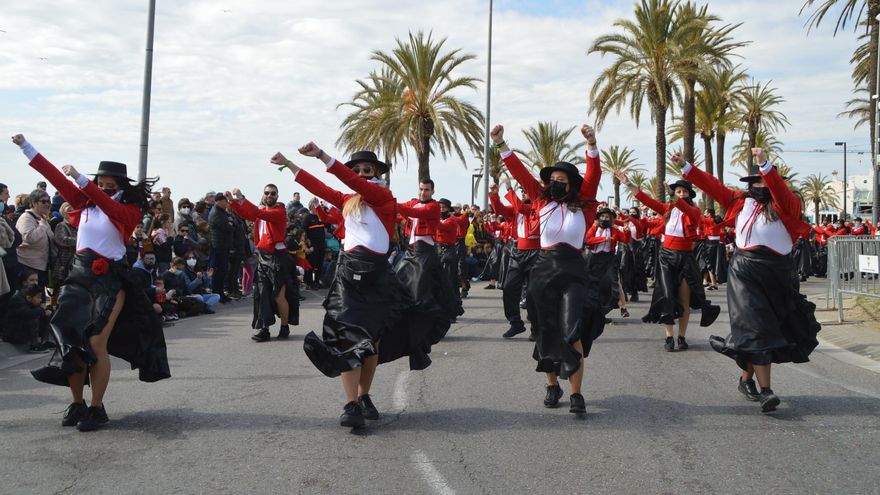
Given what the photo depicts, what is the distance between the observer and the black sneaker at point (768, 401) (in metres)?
6.35

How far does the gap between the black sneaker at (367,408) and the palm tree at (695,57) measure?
77.0 feet

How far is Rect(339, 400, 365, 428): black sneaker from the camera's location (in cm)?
576

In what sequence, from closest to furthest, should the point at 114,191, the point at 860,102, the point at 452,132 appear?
the point at 114,191 → the point at 452,132 → the point at 860,102

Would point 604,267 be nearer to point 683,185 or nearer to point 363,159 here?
point 683,185

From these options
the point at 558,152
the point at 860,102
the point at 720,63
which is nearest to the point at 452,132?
the point at 720,63

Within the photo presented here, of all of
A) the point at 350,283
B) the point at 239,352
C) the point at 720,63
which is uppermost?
the point at 720,63

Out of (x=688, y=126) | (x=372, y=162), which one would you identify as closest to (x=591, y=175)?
(x=372, y=162)

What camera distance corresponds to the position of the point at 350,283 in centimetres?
610

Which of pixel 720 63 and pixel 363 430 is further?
pixel 720 63

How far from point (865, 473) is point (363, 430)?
318 centimetres

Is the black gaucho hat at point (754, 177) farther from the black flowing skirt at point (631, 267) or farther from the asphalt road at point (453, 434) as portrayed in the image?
the black flowing skirt at point (631, 267)

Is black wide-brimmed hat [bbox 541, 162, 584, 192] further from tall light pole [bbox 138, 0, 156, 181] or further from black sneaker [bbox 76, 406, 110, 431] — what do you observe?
tall light pole [bbox 138, 0, 156, 181]

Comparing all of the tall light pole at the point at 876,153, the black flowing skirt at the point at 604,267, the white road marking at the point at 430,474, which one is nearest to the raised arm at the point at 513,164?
the white road marking at the point at 430,474

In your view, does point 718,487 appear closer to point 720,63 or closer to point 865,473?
point 865,473
